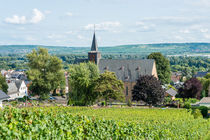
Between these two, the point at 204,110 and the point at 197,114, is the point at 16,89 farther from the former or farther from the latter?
the point at 197,114

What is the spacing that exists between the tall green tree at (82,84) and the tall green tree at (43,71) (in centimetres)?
746

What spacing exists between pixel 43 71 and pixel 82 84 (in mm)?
12805

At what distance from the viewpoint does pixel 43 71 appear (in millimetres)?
59438

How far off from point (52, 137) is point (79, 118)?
8.98 ft

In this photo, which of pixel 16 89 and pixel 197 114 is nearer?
pixel 197 114

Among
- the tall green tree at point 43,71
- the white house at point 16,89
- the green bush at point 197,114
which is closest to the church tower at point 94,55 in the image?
the tall green tree at point 43,71

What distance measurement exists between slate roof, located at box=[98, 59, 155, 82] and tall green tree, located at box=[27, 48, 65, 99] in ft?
44.2

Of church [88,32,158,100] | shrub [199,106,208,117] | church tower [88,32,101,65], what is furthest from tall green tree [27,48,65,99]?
shrub [199,106,208,117]

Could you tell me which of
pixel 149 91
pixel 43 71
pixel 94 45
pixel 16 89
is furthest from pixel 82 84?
pixel 16 89

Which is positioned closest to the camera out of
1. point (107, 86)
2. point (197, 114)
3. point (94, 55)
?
point (197, 114)

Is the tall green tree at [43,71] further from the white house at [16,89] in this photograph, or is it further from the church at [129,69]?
the white house at [16,89]

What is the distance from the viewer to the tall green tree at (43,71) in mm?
57728

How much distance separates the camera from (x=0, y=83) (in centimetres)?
6900

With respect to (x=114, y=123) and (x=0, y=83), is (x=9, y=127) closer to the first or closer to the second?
(x=114, y=123)
